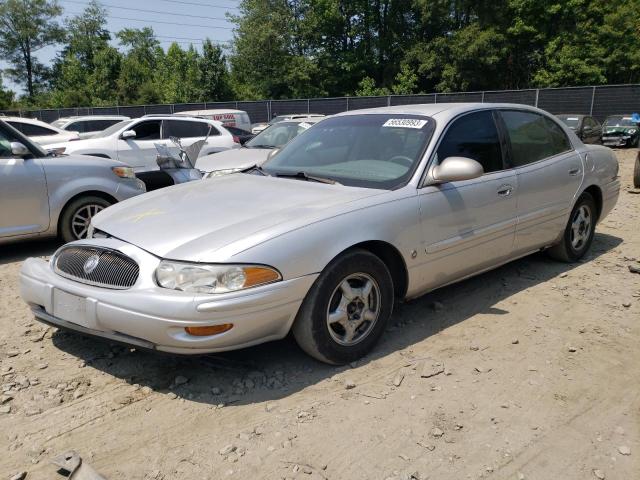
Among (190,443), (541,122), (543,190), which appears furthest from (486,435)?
(541,122)

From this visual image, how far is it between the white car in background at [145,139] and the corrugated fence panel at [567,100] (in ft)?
58.7

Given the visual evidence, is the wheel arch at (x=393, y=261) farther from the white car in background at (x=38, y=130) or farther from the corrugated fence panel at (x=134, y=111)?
the corrugated fence panel at (x=134, y=111)

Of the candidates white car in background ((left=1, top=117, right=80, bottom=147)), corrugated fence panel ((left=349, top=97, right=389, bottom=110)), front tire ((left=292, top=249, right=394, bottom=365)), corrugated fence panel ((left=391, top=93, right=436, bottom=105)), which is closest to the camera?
front tire ((left=292, top=249, right=394, bottom=365))

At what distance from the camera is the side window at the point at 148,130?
38.9 feet

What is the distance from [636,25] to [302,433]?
39.6 m

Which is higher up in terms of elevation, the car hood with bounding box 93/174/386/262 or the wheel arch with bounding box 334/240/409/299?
the car hood with bounding box 93/174/386/262

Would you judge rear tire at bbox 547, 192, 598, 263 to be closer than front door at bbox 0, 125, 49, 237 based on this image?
Yes

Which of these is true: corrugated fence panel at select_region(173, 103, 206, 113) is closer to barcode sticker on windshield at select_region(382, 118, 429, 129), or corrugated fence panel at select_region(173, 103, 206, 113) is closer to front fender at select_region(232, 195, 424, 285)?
barcode sticker on windshield at select_region(382, 118, 429, 129)

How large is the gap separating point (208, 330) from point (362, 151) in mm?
1969

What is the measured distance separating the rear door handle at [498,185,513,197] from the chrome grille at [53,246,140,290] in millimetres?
2780

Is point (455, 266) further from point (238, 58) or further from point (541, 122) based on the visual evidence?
point (238, 58)

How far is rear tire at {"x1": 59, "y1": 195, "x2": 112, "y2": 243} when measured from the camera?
6.09 m

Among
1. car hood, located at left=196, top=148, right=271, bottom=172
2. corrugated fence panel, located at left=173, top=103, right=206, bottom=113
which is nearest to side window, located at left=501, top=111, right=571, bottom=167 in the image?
car hood, located at left=196, top=148, right=271, bottom=172

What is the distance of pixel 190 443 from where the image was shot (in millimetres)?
2736
